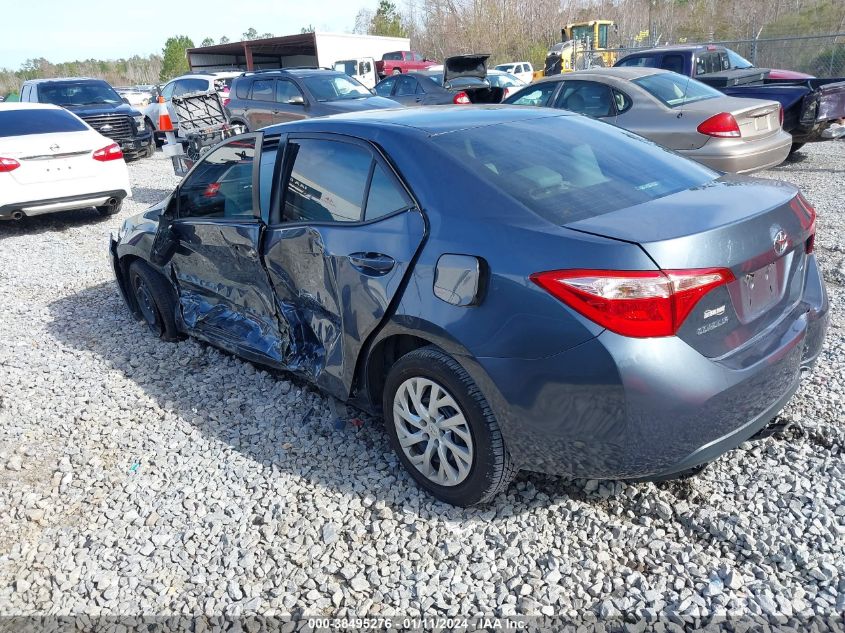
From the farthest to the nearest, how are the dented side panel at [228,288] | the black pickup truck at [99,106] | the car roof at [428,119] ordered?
1. the black pickup truck at [99,106]
2. the dented side panel at [228,288]
3. the car roof at [428,119]

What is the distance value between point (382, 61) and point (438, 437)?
1238 inches

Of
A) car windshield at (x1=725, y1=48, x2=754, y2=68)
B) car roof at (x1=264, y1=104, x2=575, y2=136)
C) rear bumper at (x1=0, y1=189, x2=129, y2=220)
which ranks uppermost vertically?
car windshield at (x1=725, y1=48, x2=754, y2=68)

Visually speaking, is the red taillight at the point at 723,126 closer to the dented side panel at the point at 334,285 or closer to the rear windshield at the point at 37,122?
the dented side panel at the point at 334,285

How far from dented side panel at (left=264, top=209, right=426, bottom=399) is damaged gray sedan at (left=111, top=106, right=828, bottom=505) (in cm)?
1

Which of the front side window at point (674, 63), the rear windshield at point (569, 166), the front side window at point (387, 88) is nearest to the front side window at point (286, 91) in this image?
the front side window at point (387, 88)

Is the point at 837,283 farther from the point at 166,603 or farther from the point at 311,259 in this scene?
the point at 166,603

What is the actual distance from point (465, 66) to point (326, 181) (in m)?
14.7

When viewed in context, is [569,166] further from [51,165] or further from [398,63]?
[398,63]

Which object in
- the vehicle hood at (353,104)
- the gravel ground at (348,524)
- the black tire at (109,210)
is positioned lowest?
the gravel ground at (348,524)

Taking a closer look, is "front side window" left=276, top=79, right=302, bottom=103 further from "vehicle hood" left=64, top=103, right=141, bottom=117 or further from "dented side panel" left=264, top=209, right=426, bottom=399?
"dented side panel" left=264, top=209, right=426, bottom=399

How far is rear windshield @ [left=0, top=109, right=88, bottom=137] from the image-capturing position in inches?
350

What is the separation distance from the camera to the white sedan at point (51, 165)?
8.48 m

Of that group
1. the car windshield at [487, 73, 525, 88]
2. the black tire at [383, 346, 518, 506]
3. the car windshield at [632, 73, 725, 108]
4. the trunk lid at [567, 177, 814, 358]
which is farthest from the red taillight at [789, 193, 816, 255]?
the car windshield at [487, 73, 525, 88]

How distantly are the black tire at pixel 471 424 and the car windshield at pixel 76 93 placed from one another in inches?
572
